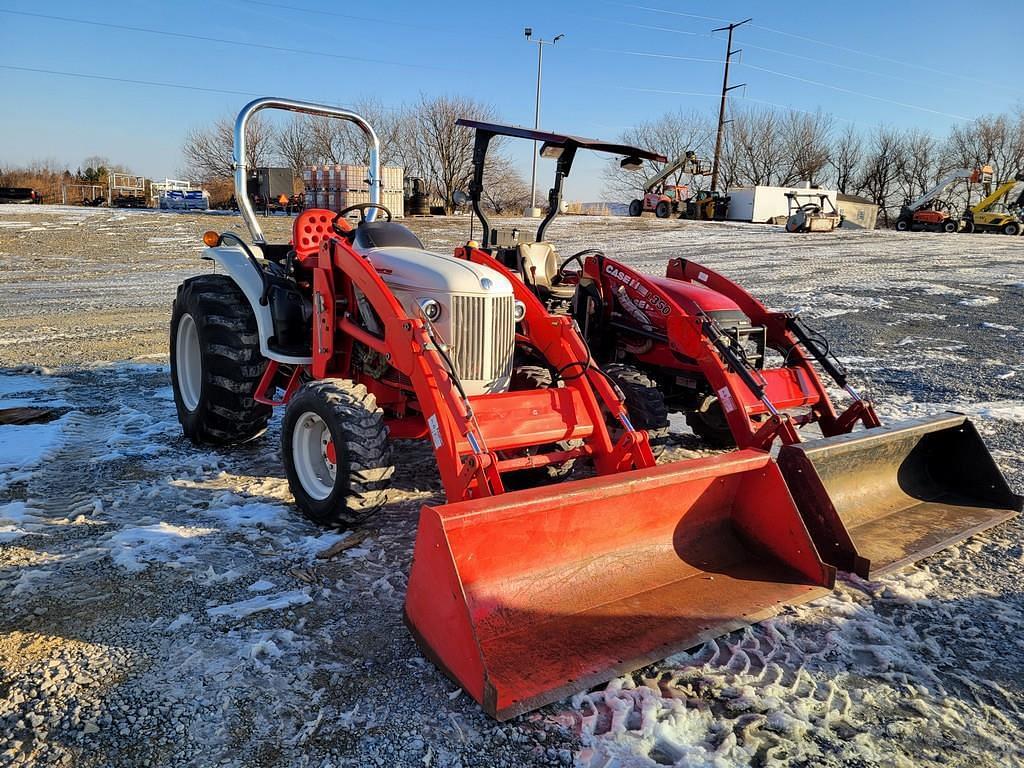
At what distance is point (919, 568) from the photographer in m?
3.70

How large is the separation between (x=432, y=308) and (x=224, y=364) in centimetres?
182

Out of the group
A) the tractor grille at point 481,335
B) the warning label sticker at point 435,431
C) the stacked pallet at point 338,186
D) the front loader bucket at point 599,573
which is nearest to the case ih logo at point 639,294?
the tractor grille at point 481,335

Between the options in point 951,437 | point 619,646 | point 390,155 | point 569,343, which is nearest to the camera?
point 619,646

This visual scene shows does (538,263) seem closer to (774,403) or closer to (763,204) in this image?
(774,403)

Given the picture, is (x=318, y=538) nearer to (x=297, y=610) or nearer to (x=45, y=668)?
(x=297, y=610)

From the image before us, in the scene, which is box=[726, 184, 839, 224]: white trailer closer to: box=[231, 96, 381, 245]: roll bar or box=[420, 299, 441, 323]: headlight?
box=[231, 96, 381, 245]: roll bar

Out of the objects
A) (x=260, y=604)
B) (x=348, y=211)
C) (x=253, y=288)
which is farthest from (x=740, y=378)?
(x=253, y=288)

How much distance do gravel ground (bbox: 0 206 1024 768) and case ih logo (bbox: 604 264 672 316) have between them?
1176 millimetres

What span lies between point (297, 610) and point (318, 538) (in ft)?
2.25

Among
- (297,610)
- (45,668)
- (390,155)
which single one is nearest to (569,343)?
(297,610)

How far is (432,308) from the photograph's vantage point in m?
3.87

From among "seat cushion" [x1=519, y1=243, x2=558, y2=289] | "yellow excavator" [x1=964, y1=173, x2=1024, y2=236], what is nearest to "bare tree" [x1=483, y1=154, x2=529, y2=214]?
"yellow excavator" [x1=964, y1=173, x2=1024, y2=236]

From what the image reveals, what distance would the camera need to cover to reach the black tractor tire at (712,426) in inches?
219

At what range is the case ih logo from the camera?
5.11 meters
